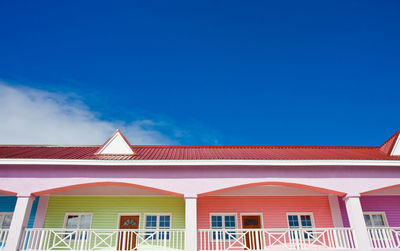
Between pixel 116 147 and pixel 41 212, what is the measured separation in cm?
447

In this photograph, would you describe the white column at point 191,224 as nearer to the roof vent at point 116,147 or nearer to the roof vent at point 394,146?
the roof vent at point 116,147

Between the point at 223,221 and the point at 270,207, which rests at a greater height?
the point at 270,207

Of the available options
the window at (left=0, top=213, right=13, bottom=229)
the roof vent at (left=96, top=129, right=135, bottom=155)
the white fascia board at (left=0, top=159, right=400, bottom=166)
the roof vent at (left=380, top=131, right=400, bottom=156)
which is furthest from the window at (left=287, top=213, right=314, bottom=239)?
the window at (left=0, top=213, right=13, bottom=229)

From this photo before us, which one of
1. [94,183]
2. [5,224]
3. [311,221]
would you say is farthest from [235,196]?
[5,224]

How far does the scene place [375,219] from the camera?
12711 millimetres

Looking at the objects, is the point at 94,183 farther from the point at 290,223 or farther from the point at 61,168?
Answer: the point at 290,223

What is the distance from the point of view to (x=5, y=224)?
39.2ft

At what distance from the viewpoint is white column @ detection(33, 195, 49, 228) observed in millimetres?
11644

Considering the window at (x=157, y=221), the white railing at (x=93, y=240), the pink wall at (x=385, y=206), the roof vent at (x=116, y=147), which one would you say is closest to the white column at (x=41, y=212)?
the white railing at (x=93, y=240)

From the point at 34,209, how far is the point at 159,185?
635cm

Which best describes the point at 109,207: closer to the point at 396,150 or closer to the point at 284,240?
the point at 284,240

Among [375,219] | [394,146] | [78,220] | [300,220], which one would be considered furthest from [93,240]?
[394,146]

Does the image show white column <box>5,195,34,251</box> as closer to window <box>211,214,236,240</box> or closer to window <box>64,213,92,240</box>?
window <box>64,213,92,240</box>

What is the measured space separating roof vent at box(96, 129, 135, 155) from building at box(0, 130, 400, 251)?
0.04 metres
